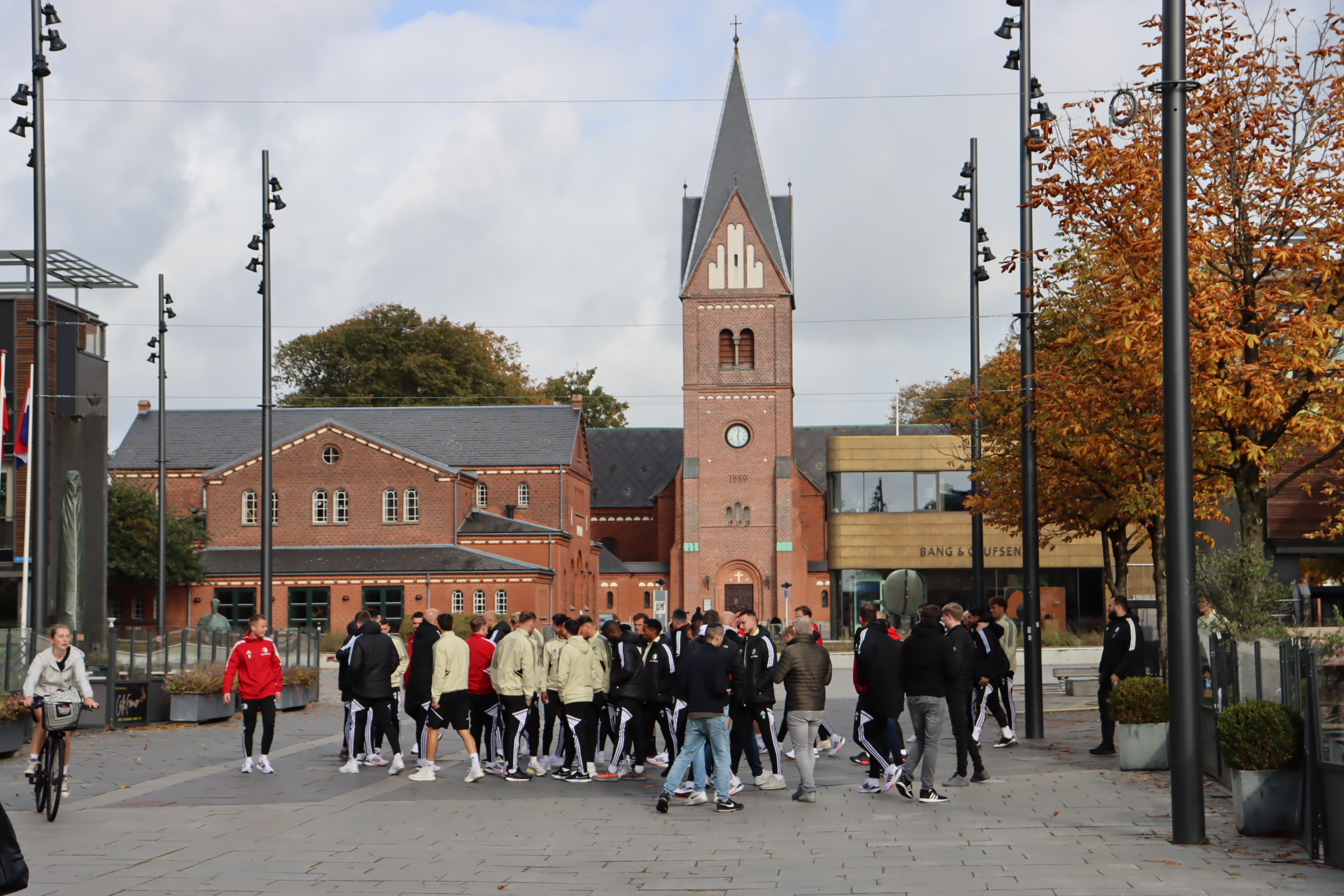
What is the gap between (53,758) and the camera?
11.9 m

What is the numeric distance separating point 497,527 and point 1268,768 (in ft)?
182

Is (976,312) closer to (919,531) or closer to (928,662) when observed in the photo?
(928,662)

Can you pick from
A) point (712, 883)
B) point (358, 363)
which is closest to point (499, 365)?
point (358, 363)

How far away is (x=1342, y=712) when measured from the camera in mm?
9570

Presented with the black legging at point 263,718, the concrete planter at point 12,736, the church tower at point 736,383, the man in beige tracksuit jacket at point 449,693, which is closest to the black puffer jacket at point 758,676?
the man in beige tracksuit jacket at point 449,693

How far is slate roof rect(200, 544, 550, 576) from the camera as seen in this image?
195 feet

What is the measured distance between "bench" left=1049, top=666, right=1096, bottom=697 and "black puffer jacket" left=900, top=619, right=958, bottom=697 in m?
14.5

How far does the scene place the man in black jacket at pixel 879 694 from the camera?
44.1 ft

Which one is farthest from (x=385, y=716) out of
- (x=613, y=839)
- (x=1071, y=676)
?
(x=1071, y=676)

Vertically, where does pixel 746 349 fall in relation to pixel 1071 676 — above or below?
above

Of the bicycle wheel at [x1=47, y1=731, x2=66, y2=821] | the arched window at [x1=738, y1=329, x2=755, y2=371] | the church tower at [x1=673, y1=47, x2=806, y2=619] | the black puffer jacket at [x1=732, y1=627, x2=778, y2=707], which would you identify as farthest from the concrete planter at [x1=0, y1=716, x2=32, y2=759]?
the arched window at [x1=738, y1=329, x2=755, y2=371]

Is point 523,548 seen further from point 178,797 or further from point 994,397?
point 178,797

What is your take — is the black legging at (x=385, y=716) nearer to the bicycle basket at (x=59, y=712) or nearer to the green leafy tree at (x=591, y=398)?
the bicycle basket at (x=59, y=712)

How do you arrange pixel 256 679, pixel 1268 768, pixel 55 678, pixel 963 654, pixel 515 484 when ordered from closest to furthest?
pixel 1268 768 < pixel 55 678 < pixel 963 654 < pixel 256 679 < pixel 515 484
